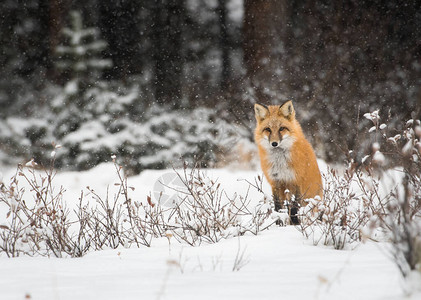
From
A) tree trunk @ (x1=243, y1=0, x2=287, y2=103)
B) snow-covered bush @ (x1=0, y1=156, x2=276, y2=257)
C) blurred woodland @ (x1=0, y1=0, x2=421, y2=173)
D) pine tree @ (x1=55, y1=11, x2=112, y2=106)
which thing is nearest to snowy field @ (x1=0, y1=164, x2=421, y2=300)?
snow-covered bush @ (x1=0, y1=156, x2=276, y2=257)

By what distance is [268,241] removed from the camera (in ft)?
11.2

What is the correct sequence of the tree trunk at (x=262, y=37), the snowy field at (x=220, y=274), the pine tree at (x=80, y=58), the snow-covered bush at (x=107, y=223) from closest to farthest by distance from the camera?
1. the snowy field at (x=220, y=274)
2. the snow-covered bush at (x=107, y=223)
3. the tree trunk at (x=262, y=37)
4. the pine tree at (x=80, y=58)

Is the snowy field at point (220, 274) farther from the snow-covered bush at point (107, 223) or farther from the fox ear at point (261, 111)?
the fox ear at point (261, 111)

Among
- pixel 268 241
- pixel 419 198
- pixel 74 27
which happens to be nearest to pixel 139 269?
pixel 268 241

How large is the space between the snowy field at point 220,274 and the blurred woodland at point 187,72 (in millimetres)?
8245

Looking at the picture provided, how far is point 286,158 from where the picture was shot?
5152 millimetres

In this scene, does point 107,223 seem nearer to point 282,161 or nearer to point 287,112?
point 282,161

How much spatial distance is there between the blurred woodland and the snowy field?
8245 millimetres

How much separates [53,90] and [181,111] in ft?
14.3

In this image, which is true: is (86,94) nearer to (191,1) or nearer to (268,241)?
(191,1)

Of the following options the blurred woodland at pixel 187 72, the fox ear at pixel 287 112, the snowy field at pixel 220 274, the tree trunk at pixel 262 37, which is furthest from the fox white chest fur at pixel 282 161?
the tree trunk at pixel 262 37

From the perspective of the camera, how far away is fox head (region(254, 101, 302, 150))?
509cm

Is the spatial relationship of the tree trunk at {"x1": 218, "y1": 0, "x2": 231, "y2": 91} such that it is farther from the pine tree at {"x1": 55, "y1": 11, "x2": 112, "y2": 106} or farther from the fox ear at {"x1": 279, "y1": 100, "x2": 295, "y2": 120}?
the fox ear at {"x1": 279, "y1": 100, "x2": 295, "y2": 120}

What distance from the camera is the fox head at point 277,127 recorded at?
200 inches
